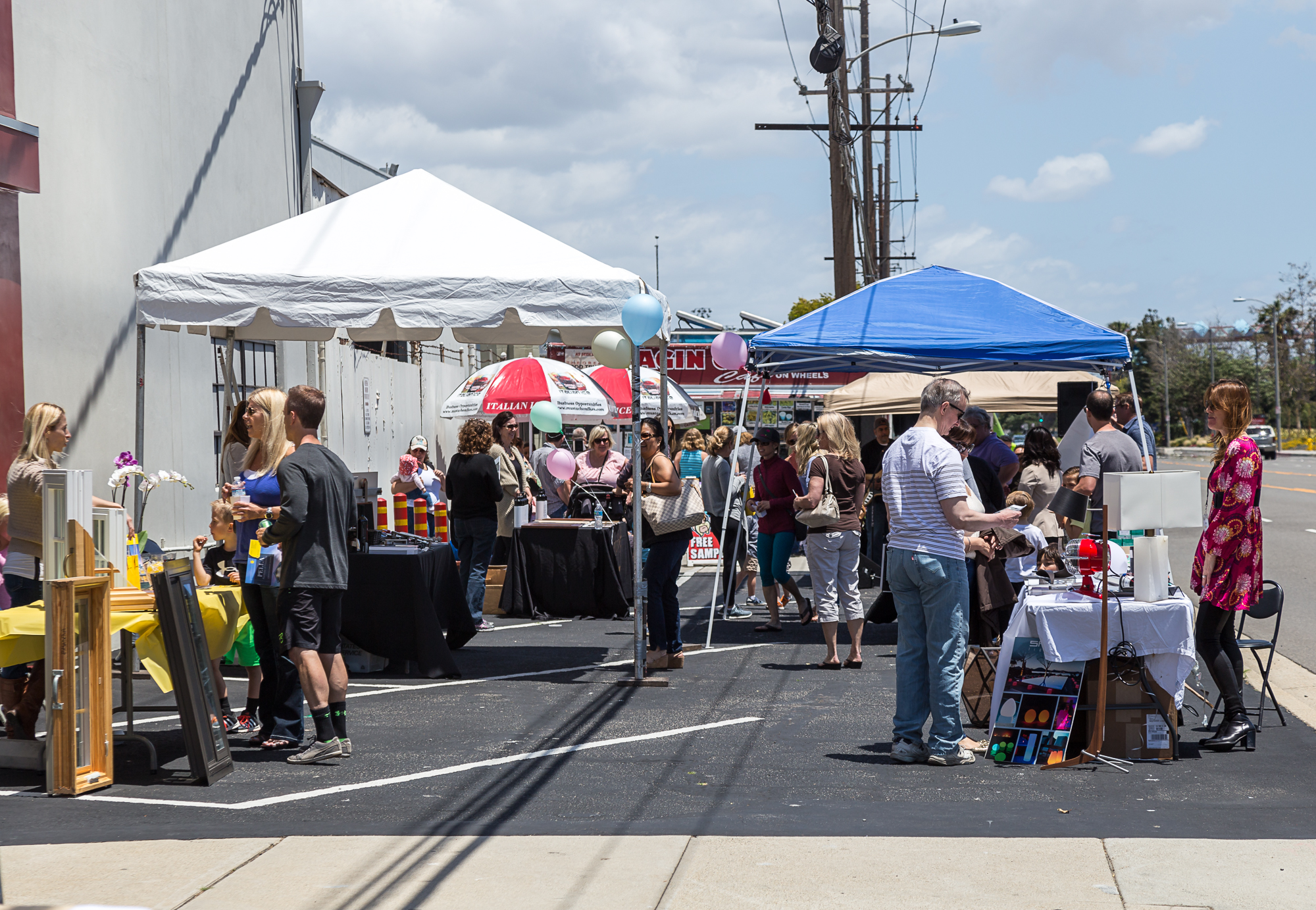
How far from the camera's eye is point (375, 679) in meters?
9.23

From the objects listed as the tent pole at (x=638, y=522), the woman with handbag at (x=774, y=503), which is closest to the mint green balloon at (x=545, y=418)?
the woman with handbag at (x=774, y=503)

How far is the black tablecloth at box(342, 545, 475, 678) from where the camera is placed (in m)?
9.16

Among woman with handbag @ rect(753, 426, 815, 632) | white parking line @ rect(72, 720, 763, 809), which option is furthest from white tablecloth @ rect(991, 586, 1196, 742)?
woman with handbag @ rect(753, 426, 815, 632)

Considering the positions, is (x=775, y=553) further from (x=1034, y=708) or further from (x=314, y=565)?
(x=314, y=565)

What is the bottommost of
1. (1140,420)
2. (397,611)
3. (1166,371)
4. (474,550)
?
(397,611)

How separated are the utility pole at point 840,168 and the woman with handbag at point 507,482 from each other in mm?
5572

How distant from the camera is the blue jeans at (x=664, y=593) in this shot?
904cm

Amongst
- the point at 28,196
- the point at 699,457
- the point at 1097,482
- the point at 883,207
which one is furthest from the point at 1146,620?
the point at 883,207

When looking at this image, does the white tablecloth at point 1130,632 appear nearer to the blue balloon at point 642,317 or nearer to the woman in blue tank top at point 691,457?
the blue balloon at point 642,317

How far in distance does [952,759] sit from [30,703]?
4922 mm

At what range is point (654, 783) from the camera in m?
6.20

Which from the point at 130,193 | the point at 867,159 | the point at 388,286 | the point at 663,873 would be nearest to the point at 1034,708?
the point at 663,873

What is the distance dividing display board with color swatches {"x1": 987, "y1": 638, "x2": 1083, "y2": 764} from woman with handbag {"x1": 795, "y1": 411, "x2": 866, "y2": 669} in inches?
99.6

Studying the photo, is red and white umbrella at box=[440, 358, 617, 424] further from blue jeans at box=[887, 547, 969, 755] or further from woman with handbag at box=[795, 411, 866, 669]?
blue jeans at box=[887, 547, 969, 755]
